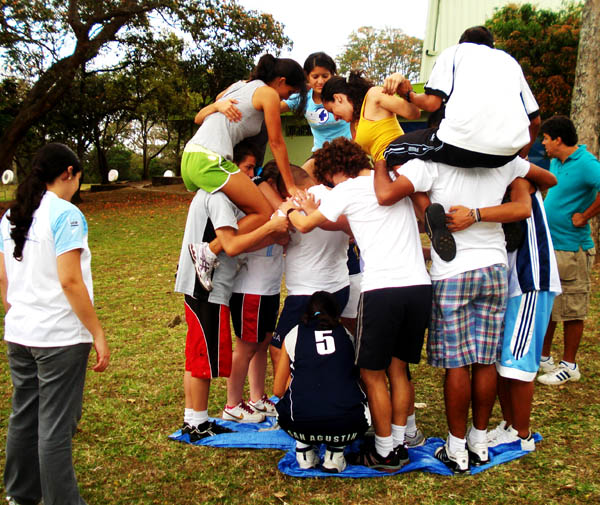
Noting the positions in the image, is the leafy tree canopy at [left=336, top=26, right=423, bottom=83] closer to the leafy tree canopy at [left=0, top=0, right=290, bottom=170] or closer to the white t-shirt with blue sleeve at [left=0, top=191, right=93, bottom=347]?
the leafy tree canopy at [left=0, top=0, right=290, bottom=170]

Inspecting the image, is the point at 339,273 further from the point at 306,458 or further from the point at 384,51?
the point at 384,51

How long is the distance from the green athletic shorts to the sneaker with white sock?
6.97 feet

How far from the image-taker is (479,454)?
337cm

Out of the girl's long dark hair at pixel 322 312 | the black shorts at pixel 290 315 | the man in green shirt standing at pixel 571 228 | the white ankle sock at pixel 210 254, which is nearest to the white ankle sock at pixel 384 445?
the girl's long dark hair at pixel 322 312

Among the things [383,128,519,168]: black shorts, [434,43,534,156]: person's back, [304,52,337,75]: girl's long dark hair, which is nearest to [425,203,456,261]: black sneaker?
[383,128,519,168]: black shorts

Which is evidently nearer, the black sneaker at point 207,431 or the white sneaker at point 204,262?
the white sneaker at point 204,262

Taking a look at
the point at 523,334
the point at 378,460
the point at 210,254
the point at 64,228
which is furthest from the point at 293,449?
the point at 64,228

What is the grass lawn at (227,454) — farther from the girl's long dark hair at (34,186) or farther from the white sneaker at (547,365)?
the girl's long dark hair at (34,186)

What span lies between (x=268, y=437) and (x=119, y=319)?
11.9 feet

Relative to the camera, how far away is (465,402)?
3.24 m

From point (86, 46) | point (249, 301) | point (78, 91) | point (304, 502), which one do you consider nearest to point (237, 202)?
point (249, 301)

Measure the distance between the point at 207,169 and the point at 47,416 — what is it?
1834 millimetres

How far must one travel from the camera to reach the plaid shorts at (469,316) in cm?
313

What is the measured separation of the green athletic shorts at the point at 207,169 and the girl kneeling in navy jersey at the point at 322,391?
1.04 meters
